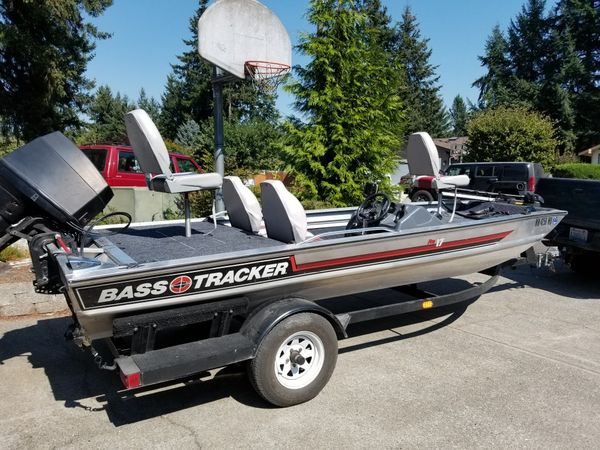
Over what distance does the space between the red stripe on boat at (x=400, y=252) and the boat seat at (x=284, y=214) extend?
441mm

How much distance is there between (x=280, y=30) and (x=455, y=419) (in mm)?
6718

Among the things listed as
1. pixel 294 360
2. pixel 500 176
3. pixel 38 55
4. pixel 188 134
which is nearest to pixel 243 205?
pixel 294 360

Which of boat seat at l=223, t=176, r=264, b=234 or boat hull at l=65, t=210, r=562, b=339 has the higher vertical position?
boat seat at l=223, t=176, r=264, b=234

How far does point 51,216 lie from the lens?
366 cm

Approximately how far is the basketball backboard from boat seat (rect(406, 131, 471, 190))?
10.5 feet

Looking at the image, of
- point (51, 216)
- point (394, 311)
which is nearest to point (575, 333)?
point (394, 311)

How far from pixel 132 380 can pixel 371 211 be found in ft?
9.74

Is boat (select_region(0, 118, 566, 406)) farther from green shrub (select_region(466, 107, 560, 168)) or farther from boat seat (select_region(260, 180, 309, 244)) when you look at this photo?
green shrub (select_region(466, 107, 560, 168))

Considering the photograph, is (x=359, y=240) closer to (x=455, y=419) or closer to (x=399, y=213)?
(x=399, y=213)

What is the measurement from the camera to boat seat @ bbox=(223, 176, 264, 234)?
15.8 feet

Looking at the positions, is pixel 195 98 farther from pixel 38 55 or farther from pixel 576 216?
pixel 576 216

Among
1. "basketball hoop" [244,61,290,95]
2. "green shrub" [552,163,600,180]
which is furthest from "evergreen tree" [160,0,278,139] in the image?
"basketball hoop" [244,61,290,95]

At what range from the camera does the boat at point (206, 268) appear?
3.17 m

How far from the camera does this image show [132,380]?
119 inches
